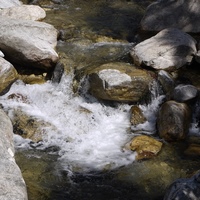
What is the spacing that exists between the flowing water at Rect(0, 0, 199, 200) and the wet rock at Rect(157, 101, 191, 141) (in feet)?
1.15

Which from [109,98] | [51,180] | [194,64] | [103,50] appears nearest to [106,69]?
[109,98]

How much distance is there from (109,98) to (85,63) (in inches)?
48.1

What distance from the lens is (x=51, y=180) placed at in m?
5.58

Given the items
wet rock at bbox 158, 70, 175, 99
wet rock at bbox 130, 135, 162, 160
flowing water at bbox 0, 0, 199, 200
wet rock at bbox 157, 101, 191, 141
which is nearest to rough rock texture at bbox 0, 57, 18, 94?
flowing water at bbox 0, 0, 199, 200

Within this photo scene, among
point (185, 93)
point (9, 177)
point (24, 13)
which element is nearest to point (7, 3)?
point (24, 13)

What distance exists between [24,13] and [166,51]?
4147mm

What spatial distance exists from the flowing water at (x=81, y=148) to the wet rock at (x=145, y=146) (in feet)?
0.42

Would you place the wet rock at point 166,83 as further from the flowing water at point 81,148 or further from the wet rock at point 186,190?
the wet rock at point 186,190

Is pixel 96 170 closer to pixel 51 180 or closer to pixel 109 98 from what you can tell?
pixel 51 180

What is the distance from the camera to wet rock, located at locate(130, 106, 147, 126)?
276 inches

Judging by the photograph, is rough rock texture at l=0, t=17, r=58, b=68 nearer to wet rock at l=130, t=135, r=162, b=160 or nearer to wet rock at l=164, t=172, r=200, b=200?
wet rock at l=130, t=135, r=162, b=160

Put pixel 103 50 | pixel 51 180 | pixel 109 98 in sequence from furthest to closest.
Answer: pixel 103 50 → pixel 109 98 → pixel 51 180

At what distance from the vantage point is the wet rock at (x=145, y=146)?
611cm

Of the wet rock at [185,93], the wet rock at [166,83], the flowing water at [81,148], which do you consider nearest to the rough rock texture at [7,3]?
the flowing water at [81,148]
